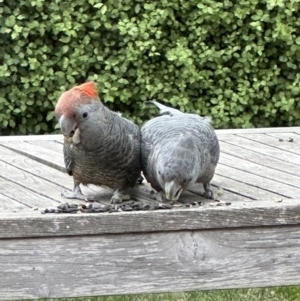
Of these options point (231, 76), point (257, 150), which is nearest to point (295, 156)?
point (257, 150)

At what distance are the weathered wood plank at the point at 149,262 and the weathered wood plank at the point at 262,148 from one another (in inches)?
25.7

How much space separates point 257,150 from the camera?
315 centimetres

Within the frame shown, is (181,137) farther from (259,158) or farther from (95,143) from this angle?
(259,158)

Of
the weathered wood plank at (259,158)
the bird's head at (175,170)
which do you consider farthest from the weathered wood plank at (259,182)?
the bird's head at (175,170)

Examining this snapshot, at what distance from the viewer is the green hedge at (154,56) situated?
17.6 feet

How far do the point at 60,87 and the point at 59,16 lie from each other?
44 centimetres

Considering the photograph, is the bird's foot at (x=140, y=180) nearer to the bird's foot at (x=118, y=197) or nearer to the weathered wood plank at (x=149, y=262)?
the bird's foot at (x=118, y=197)

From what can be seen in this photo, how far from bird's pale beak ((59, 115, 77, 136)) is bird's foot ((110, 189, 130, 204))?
302mm

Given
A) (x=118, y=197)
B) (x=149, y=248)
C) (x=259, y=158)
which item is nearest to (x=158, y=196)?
(x=118, y=197)

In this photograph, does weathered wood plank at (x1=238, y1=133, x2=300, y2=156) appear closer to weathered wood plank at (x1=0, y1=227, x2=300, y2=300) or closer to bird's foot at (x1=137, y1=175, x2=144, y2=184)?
bird's foot at (x1=137, y1=175, x2=144, y2=184)

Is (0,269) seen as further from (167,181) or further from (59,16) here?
(59,16)

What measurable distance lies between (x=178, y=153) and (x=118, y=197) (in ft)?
0.82

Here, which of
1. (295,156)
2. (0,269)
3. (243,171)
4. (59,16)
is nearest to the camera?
(0,269)

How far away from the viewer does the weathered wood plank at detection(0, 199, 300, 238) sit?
223cm
